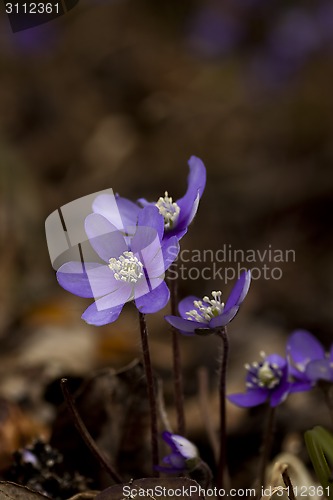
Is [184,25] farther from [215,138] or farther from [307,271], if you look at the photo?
[307,271]

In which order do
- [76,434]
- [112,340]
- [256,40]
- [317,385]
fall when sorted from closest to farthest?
[317,385], [76,434], [112,340], [256,40]

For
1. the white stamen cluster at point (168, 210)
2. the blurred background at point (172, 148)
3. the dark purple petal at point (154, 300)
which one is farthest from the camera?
the blurred background at point (172, 148)

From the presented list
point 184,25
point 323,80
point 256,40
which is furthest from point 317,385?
point 184,25

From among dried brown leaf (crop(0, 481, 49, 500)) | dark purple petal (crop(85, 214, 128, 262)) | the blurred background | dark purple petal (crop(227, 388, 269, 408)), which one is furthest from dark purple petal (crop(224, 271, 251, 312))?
the blurred background

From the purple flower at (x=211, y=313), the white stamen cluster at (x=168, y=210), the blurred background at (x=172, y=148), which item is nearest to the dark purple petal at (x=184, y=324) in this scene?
the purple flower at (x=211, y=313)

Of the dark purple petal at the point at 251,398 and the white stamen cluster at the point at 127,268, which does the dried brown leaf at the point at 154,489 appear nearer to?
the dark purple petal at the point at 251,398

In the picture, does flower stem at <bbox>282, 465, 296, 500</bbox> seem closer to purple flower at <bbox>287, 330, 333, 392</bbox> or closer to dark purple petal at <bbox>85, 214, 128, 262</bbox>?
purple flower at <bbox>287, 330, 333, 392</bbox>
